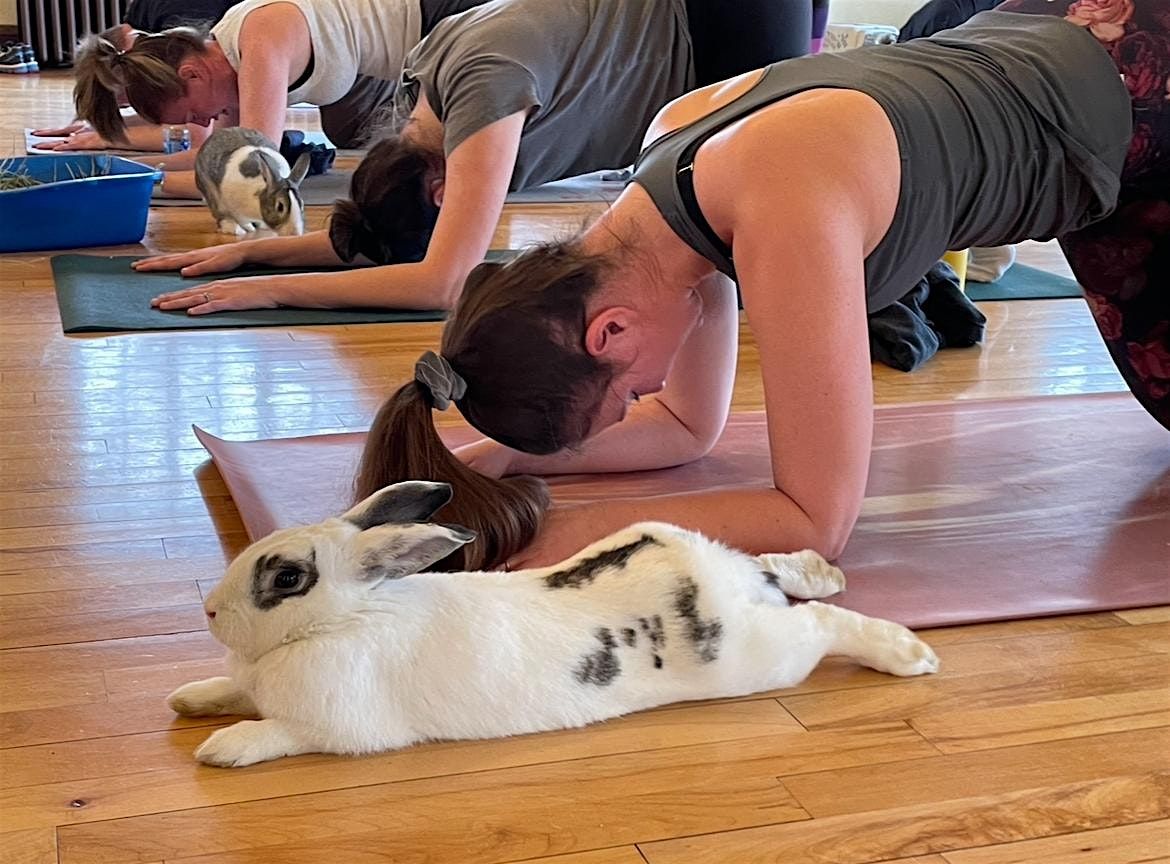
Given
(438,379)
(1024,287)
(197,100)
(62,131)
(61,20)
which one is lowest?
(61,20)

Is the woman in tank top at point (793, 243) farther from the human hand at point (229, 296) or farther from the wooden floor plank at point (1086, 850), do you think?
the human hand at point (229, 296)

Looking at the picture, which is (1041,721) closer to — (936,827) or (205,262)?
(936,827)

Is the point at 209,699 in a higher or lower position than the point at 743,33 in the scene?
lower

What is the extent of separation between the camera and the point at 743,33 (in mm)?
2508

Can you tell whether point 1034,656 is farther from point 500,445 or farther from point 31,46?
point 31,46

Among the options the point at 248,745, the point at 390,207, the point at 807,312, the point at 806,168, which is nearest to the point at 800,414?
the point at 807,312

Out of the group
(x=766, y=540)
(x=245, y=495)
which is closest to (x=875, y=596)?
(x=766, y=540)

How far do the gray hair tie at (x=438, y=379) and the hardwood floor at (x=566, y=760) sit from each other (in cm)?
35

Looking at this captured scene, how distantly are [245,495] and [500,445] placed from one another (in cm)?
33

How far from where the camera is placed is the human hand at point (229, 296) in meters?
2.82

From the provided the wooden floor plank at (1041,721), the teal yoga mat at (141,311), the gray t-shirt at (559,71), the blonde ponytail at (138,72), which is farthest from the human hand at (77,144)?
the wooden floor plank at (1041,721)

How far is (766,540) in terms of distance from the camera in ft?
5.08

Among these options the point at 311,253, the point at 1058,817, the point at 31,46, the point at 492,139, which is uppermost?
the point at 492,139

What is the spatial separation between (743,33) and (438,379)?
129cm
